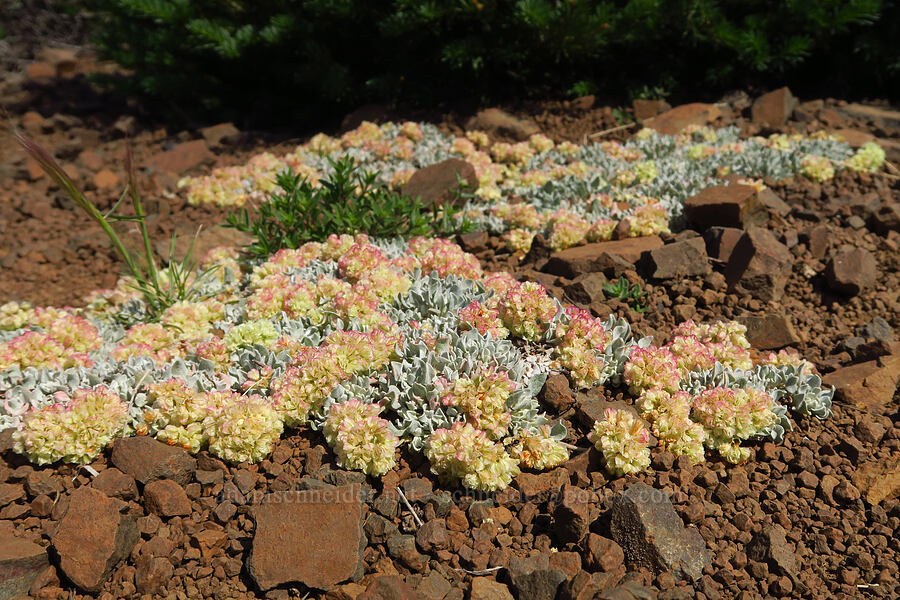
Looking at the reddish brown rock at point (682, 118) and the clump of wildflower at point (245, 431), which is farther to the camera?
the reddish brown rock at point (682, 118)

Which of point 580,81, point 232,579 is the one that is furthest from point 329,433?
point 580,81

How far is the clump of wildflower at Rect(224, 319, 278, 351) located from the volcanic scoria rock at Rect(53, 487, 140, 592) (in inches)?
39.3

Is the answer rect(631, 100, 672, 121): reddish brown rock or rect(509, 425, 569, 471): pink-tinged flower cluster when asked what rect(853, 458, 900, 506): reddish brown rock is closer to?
rect(509, 425, 569, 471): pink-tinged flower cluster

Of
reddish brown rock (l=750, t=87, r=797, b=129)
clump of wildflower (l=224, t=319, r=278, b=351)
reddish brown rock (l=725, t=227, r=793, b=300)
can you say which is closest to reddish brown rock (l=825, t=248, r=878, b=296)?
reddish brown rock (l=725, t=227, r=793, b=300)

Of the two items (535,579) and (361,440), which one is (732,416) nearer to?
(535,579)

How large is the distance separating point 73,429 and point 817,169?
17.6ft

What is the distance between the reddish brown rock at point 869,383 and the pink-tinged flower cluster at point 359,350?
218 cm

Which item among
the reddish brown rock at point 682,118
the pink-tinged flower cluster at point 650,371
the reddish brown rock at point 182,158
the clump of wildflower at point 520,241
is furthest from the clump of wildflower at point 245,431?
the reddish brown rock at point 682,118

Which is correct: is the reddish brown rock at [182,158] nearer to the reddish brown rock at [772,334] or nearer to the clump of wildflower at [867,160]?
the reddish brown rock at [772,334]

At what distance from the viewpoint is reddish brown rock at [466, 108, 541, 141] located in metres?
7.00

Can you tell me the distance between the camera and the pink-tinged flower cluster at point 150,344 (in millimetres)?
3578

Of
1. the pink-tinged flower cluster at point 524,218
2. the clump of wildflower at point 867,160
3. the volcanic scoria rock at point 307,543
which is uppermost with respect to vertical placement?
the clump of wildflower at point 867,160

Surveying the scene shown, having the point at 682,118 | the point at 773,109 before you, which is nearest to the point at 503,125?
the point at 682,118

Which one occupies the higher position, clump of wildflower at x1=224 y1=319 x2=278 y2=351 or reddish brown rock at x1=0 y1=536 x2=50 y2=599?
clump of wildflower at x1=224 y1=319 x2=278 y2=351
